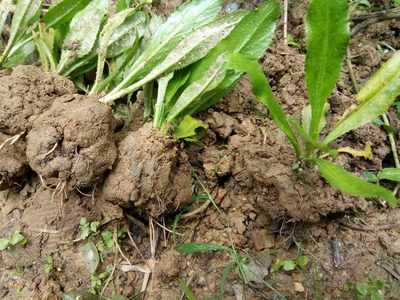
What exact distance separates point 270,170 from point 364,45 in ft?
2.72

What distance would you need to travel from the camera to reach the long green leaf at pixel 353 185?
3.55 feet

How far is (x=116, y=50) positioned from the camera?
157 cm

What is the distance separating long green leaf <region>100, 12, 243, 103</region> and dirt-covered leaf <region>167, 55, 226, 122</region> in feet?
0.30

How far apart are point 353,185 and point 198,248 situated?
21.7 inches

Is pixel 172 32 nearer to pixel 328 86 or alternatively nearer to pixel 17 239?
pixel 328 86

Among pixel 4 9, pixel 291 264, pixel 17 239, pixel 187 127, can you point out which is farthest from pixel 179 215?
pixel 4 9

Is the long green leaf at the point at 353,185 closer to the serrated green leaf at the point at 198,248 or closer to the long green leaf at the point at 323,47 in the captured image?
the long green leaf at the point at 323,47

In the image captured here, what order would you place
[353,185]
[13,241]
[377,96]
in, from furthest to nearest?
[13,241], [377,96], [353,185]

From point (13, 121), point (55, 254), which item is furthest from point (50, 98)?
point (55, 254)

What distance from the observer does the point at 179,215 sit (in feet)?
4.75

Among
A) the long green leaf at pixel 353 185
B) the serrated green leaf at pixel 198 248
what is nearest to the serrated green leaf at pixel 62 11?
the serrated green leaf at pixel 198 248

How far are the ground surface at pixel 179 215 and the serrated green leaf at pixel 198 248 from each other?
0.03 metres

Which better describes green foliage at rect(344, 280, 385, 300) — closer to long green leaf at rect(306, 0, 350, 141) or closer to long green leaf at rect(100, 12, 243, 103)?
long green leaf at rect(306, 0, 350, 141)

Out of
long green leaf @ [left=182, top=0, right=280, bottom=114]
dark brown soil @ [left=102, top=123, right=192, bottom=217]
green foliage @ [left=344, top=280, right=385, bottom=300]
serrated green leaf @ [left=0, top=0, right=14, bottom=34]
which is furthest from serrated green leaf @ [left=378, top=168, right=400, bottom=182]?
serrated green leaf @ [left=0, top=0, right=14, bottom=34]
